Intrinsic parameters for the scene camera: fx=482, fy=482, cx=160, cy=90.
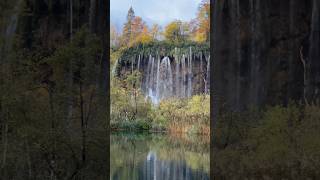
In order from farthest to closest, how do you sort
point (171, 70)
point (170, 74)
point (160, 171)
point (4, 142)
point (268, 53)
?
point (171, 70), point (170, 74), point (160, 171), point (268, 53), point (4, 142)

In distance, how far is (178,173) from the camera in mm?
10289

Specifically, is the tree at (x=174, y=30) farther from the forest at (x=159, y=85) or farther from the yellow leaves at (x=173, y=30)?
the forest at (x=159, y=85)

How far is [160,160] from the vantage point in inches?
498

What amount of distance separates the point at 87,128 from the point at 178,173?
4.64 meters

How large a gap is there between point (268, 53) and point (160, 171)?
5.32m

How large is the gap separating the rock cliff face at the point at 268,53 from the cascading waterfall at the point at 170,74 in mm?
22138

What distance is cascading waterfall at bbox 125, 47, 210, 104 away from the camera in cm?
2884

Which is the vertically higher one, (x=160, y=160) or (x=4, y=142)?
(x=4, y=142)

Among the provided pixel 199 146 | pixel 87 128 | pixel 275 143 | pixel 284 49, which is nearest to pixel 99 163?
pixel 87 128

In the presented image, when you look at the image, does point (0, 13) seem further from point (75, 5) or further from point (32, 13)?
point (75, 5)

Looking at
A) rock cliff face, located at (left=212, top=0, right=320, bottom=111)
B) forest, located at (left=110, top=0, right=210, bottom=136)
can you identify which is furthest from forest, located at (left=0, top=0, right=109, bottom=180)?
forest, located at (left=110, top=0, right=210, bottom=136)

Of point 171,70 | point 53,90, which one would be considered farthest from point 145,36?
point 53,90

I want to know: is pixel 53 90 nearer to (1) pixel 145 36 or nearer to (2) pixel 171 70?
(2) pixel 171 70

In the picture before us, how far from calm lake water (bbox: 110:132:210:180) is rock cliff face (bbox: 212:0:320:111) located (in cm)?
363
